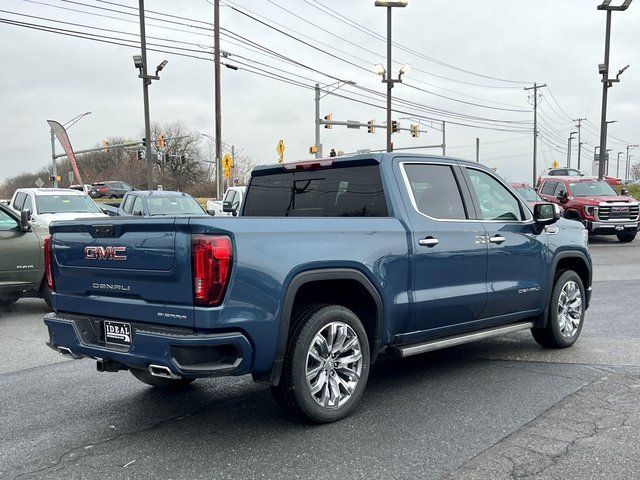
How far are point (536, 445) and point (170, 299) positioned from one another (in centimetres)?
241

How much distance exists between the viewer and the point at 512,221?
19.9 ft

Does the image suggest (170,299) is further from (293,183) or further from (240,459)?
(293,183)

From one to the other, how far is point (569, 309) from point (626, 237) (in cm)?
1638

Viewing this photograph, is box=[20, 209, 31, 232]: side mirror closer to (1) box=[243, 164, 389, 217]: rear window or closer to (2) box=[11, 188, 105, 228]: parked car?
(1) box=[243, 164, 389, 217]: rear window

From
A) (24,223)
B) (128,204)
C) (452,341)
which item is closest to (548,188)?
(128,204)

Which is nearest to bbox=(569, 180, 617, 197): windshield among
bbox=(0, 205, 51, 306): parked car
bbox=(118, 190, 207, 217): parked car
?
bbox=(118, 190, 207, 217): parked car

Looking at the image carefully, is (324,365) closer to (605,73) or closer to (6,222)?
(6,222)

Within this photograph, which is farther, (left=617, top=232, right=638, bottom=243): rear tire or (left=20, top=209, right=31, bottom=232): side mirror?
(left=617, top=232, right=638, bottom=243): rear tire

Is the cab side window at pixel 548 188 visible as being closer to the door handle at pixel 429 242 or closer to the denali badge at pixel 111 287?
the door handle at pixel 429 242

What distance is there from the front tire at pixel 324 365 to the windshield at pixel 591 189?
59.7 ft

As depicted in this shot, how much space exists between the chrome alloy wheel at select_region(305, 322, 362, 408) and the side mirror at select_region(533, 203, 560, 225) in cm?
257

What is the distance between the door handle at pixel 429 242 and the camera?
5047 millimetres

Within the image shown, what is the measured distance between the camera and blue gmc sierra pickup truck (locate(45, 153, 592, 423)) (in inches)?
152

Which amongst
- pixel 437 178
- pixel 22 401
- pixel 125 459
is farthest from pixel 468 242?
→ pixel 22 401
